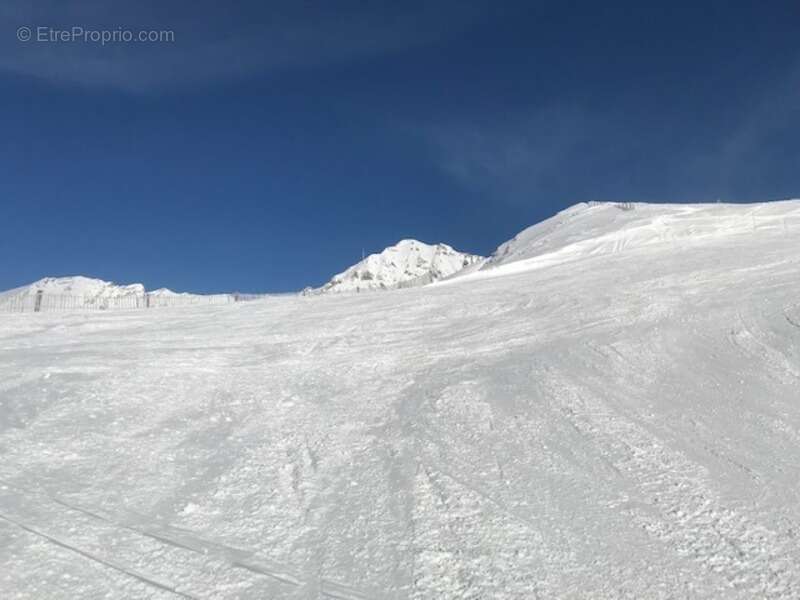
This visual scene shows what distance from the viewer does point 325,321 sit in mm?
17500

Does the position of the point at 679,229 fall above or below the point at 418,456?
above

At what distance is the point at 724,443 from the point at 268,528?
5840 mm

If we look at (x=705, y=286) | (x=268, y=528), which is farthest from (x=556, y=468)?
(x=705, y=286)

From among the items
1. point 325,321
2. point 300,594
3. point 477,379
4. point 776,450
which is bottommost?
point 300,594

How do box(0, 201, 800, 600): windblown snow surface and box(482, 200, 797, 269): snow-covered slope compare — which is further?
box(482, 200, 797, 269): snow-covered slope

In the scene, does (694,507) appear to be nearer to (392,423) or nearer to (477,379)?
(392,423)

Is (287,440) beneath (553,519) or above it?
above

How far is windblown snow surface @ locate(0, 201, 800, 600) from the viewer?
6.04 m

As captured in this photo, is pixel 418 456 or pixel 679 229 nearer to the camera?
pixel 418 456

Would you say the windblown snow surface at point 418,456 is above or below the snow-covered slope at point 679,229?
below

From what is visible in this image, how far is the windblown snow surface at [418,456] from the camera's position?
19.8 feet

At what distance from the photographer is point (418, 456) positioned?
8562 mm

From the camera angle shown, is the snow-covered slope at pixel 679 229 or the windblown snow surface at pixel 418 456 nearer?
the windblown snow surface at pixel 418 456

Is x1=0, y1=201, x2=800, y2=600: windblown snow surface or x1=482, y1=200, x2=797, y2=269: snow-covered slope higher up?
x1=482, y1=200, x2=797, y2=269: snow-covered slope
